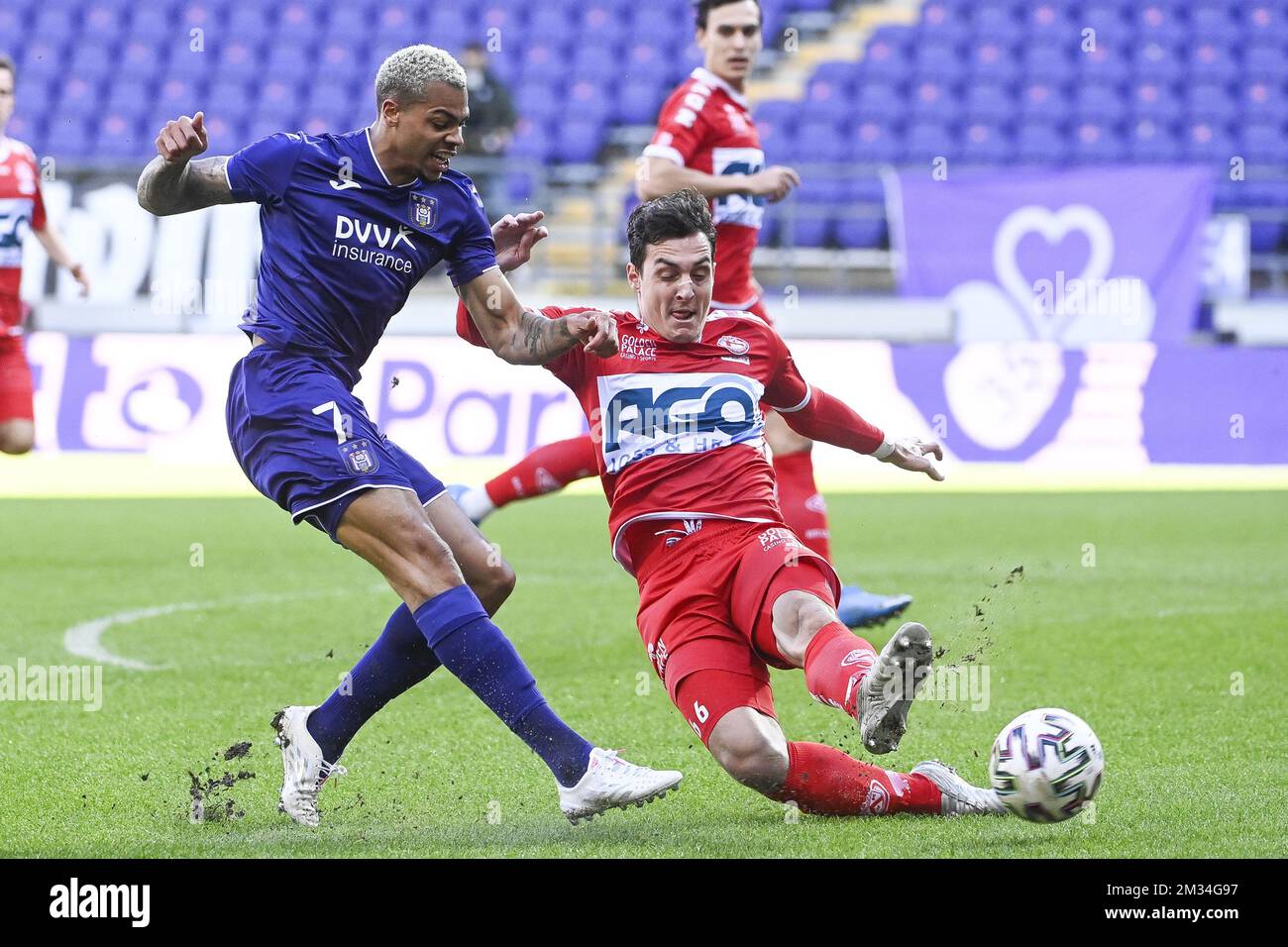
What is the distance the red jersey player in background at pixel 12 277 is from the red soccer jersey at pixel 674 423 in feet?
14.2

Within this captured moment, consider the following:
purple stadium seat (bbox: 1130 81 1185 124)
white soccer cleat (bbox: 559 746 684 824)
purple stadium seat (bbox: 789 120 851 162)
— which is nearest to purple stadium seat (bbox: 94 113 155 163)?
purple stadium seat (bbox: 789 120 851 162)

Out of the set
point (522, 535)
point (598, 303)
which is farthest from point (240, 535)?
point (598, 303)

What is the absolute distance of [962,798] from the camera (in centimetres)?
431

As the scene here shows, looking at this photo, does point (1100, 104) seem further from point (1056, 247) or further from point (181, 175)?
point (181, 175)

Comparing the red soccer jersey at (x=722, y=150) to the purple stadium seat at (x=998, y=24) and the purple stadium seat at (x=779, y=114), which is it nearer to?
the purple stadium seat at (x=779, y=114)

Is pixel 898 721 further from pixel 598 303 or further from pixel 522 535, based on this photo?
pixel 598 303

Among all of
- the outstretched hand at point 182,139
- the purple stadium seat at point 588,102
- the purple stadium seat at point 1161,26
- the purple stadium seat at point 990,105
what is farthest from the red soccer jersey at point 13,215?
the purple stadium seat at point 1161,26

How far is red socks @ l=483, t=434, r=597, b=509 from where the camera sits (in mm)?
7051

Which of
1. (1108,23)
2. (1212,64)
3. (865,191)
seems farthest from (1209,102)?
(865,191)

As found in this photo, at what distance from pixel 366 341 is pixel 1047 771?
2.14 m

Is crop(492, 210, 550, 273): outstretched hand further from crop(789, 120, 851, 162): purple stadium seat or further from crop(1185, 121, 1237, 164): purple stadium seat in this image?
crop(1185, 121, 1237, 164): purple stadium seat

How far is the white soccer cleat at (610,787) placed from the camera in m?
3.95

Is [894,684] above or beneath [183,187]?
beneath

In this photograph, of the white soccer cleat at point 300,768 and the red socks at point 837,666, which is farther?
the white soccer cleat at point 300,768
